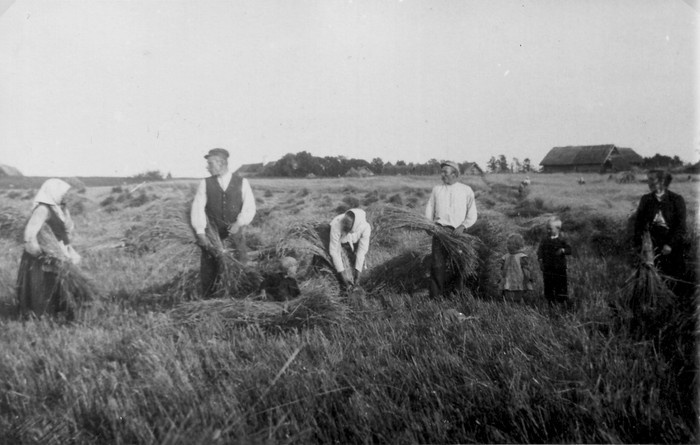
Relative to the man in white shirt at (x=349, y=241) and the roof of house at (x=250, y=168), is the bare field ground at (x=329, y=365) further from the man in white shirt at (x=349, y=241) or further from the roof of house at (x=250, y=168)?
the man in white shirt at (x=349, y=241)

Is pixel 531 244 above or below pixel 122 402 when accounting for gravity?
above

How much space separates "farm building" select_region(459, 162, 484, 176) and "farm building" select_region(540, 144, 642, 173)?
0.73m

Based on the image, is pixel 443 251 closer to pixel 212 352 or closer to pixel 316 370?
pixel 316 370

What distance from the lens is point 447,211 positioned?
14.4ft

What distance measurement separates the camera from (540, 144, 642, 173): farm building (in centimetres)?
423

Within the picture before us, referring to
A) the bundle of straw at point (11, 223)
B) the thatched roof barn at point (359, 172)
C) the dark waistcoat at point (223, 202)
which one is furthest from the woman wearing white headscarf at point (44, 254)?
the thatched roof barn at point (359, 172)

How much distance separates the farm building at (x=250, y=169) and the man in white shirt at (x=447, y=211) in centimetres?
178

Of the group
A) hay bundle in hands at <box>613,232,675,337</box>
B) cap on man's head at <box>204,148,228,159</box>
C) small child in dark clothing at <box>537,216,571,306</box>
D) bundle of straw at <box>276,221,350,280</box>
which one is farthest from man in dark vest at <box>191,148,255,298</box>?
hay bundle in hands at <box>613,232,675,337</box>

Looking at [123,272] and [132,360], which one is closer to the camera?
[132,360]

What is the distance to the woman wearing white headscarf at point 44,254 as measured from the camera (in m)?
3.77

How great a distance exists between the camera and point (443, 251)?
14.4ft

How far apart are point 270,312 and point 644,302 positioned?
2867mm

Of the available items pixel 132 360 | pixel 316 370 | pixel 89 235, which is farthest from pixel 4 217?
pixel 316 370

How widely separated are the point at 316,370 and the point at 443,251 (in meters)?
2.15
